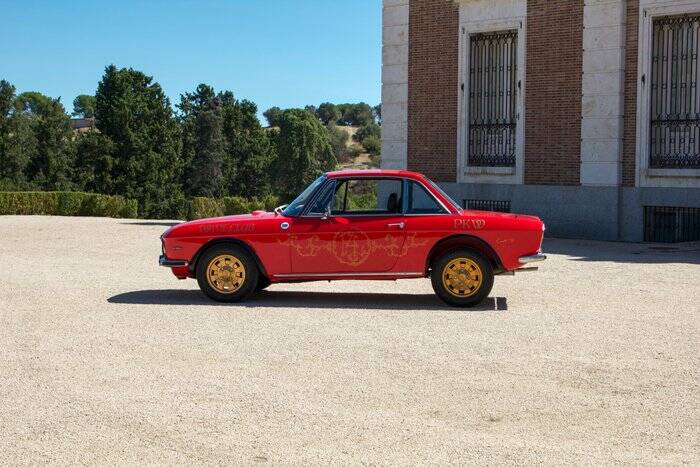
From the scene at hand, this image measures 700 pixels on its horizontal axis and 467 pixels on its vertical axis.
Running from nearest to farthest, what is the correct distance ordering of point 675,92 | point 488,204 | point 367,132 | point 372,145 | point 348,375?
1. point 348,375
2. point 675,92
3. point 488,204
4. point 372,145
5. point 367,132

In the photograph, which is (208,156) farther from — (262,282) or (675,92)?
(262,282)

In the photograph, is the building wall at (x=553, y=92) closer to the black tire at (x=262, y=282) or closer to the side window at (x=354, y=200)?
the side window at (x=354, y=200)

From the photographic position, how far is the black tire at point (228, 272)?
11.7 m

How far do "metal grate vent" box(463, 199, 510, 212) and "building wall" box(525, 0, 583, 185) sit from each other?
109cm

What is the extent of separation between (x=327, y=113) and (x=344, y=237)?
524 feet

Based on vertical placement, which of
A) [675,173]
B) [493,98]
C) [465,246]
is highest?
[493,98]

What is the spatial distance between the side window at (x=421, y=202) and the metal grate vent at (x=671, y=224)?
1251 cm

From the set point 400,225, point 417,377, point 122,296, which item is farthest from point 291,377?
point 122,296

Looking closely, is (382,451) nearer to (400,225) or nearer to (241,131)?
(400,225)

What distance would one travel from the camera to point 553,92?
23.9 metres

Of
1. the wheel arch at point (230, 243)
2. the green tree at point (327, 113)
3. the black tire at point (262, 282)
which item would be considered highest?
the green tree at point (327, 113)

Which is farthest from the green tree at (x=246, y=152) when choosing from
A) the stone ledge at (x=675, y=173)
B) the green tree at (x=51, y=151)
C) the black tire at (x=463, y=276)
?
the black tire at (x=463, y=276)

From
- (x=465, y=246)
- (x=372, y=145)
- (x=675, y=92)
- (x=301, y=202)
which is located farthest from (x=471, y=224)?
(x=372, y=145)

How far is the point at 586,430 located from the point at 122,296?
768 centimetres
